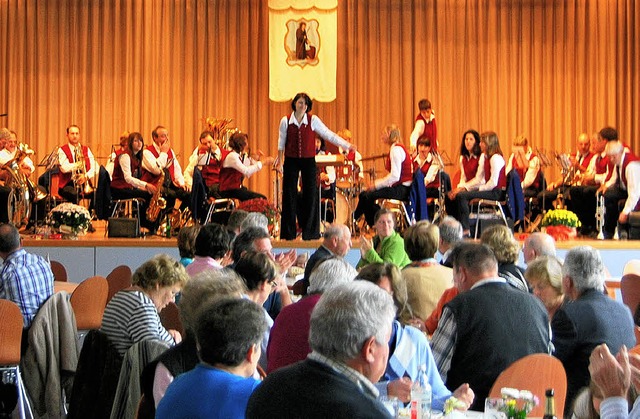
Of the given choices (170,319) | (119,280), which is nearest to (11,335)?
(170,319)

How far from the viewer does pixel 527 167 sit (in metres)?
12.8

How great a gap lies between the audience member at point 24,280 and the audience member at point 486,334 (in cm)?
273

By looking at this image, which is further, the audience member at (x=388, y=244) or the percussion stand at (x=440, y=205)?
the percussion stand at (x=440, y=205)

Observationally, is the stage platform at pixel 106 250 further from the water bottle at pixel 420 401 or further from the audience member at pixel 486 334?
the water bottle at pixel 420 401

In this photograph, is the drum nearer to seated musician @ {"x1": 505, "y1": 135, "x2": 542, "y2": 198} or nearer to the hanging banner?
seated musician @ {"x1": 505, "y1": 135, "x2": 542, "y2": 198}

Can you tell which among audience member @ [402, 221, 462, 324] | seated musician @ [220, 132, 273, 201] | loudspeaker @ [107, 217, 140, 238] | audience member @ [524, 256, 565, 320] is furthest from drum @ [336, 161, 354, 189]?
audience member @ [524, 256, 565, 320]

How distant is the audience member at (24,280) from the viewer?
6102 mm

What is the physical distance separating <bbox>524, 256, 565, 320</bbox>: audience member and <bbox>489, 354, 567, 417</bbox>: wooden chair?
982 millimetres

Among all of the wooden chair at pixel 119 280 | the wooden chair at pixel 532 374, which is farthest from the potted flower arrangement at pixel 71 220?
the wooden chair at pixel 532 374

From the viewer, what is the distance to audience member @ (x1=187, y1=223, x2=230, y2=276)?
19.8 ft

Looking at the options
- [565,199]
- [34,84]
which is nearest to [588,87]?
[565,199]

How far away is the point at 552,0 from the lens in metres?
15.2

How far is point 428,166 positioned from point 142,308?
27.4 feet

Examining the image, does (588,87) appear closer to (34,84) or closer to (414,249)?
(34,84)
